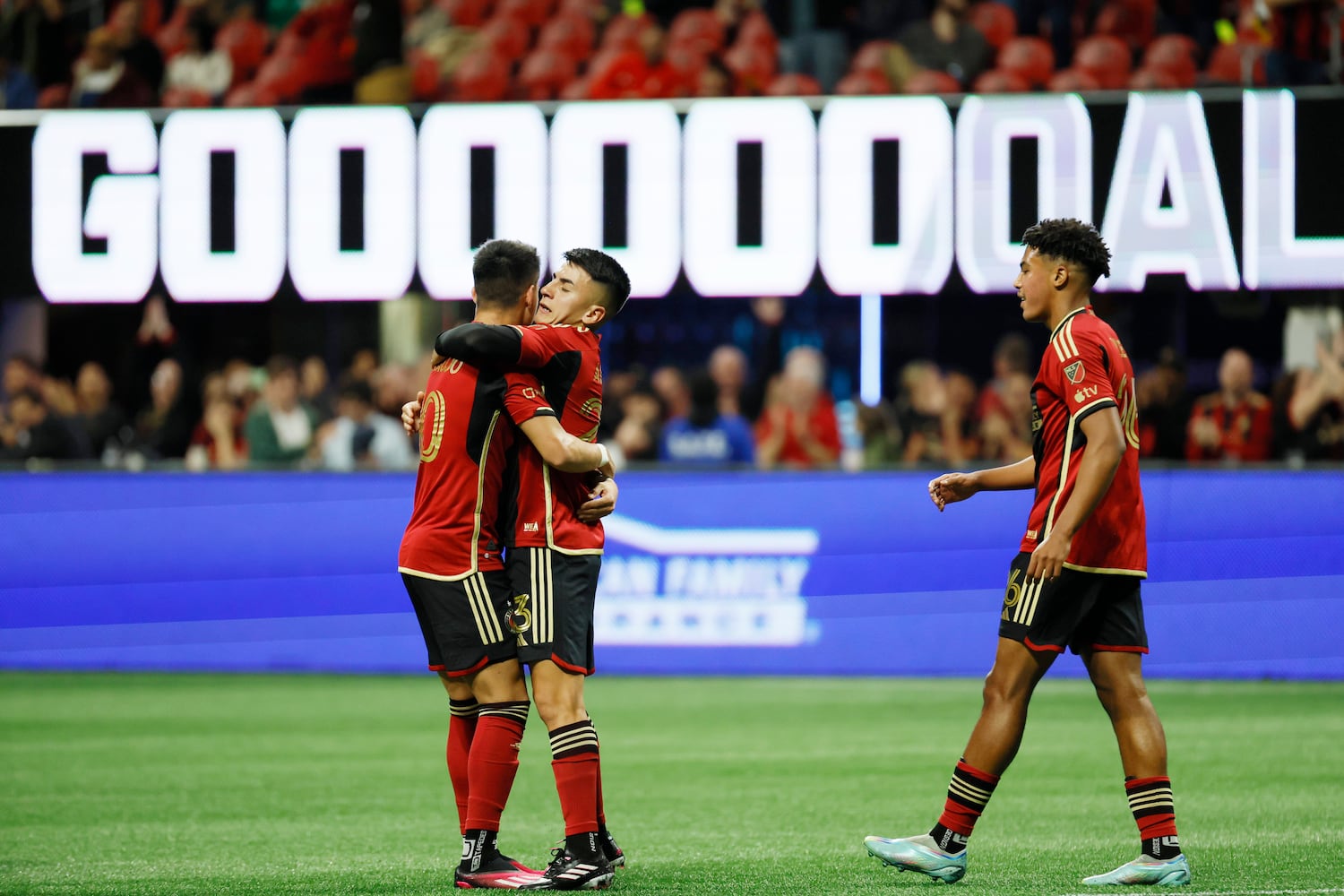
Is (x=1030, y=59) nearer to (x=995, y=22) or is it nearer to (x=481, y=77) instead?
(x=995, y=22)

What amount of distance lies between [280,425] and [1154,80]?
754 cm

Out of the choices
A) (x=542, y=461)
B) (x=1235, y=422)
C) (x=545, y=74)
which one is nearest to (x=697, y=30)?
(x=545, y=74)

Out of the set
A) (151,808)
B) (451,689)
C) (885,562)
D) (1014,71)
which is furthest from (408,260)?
(451,689)

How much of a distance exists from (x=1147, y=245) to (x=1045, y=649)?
793cm

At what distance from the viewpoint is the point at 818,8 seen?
16344 mm

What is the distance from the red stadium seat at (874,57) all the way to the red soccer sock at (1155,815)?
10.6 m

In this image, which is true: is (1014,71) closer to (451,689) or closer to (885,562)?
(885,562)

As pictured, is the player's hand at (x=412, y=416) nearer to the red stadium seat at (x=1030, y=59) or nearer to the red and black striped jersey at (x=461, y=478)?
the red and black striped jersey at (x=461, y=478)

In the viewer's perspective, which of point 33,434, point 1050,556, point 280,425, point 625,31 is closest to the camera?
point 1050,556

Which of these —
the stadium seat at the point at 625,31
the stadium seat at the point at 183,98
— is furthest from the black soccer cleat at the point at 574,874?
the stadium seat at the point at 183,98

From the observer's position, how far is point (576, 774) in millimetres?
5289

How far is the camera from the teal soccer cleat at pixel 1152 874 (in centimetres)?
523

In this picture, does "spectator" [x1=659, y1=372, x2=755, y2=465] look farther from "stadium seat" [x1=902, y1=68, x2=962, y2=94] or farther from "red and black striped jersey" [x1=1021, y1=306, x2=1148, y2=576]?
"red and black striped jersey" [x1=1021, y1=306, x2=1148, y2=576]

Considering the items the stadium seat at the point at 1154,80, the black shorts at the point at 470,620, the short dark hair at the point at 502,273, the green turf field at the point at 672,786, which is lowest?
the green turf field at the point at 672,786
